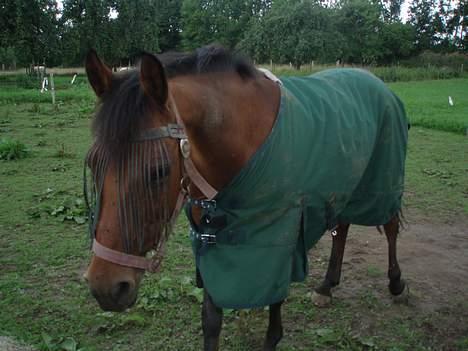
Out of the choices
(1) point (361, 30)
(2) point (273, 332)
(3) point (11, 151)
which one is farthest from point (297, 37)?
(2) point (273, 332)

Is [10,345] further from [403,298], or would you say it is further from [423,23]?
[423,23]

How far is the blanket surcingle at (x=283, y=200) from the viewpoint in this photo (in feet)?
6.74

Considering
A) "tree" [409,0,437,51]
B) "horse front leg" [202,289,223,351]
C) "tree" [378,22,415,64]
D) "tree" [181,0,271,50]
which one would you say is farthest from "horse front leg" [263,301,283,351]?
"tree" [409,0,437,51]

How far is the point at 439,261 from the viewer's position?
158 inches

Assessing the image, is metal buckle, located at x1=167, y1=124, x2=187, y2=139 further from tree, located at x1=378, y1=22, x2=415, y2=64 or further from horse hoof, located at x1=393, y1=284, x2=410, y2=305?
tree, located at x1=378, y1=22, x2=415, y2=64

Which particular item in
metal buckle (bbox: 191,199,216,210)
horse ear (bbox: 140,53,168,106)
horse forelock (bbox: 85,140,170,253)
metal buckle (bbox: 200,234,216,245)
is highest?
horse ear (bbox: 140,53,168,106)

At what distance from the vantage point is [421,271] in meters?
3.87

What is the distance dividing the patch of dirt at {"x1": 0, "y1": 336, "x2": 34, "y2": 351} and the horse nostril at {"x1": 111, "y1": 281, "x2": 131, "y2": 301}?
1451 mm

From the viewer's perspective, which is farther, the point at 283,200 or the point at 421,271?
the point at 421,271

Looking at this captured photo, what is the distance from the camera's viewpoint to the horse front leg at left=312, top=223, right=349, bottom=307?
131 inches

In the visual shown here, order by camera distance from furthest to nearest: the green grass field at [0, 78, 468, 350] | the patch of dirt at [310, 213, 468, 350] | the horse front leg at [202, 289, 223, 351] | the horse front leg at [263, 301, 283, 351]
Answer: the patch of dirt at [310, 213, 468, 350] → the green grass field at [0, 78, 468, 350] → the horse front leg at [263, 301, 283, 351] → the horse front leg at [202, 289, 223, 351]

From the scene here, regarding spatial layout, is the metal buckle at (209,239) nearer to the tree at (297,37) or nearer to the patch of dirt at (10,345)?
the patch of dirt at (10,345)

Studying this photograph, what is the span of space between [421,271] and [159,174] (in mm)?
3055

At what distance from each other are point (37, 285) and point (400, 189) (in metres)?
2.85
